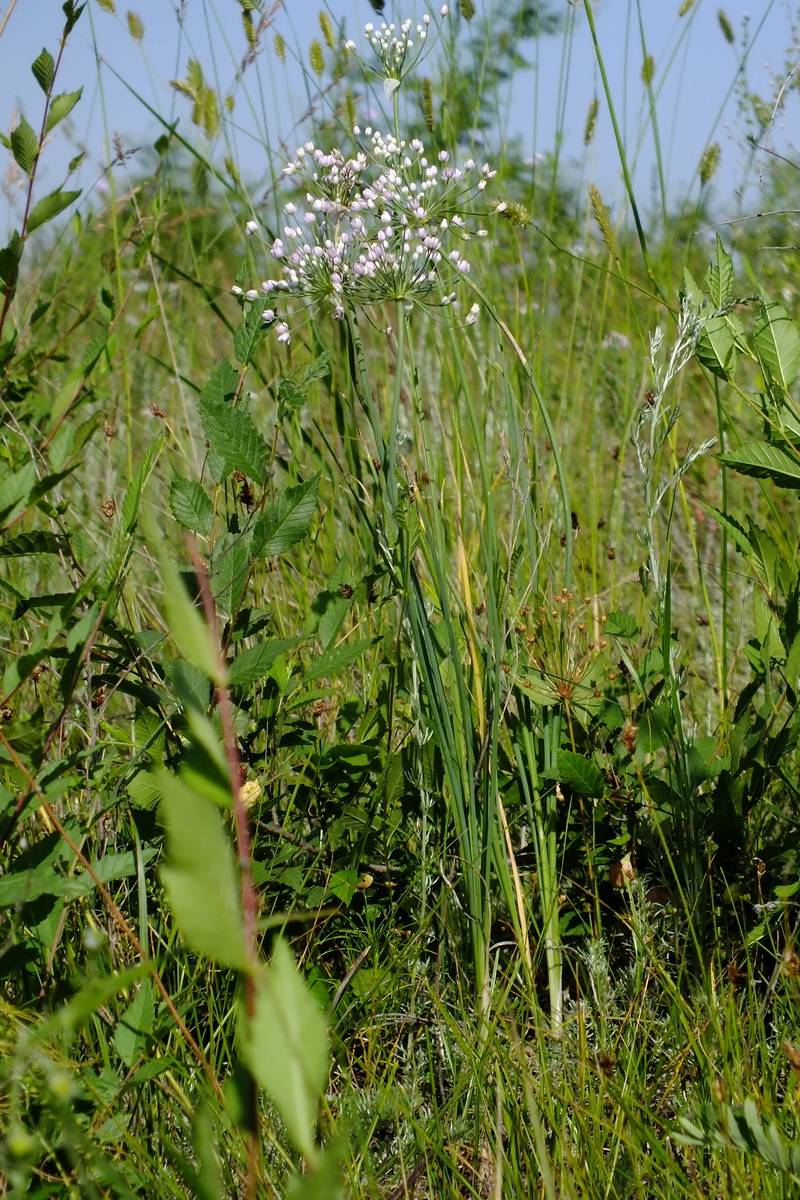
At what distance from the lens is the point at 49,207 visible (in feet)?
4.29

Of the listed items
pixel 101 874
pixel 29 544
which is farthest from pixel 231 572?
pixel 101 874

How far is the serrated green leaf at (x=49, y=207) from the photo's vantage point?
4.28 ft

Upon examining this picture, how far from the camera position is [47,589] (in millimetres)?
2053

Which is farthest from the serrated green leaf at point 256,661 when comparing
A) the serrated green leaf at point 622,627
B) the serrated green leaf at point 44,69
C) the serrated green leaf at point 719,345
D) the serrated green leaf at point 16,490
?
the serrated green leaf at point 44,69

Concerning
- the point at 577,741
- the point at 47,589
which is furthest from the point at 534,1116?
the point at 47,589

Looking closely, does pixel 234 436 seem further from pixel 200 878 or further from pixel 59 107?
pixel 200 878

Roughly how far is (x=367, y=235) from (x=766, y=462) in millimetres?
564

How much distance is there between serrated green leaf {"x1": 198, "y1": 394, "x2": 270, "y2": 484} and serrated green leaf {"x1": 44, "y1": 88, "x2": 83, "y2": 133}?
46 centimetres

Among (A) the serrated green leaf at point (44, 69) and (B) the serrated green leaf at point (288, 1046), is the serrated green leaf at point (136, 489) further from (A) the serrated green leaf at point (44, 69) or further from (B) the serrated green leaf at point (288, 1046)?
(B) the serrated green leaf at point (288, 1046)

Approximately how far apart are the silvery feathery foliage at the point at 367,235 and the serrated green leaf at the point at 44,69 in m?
0.32

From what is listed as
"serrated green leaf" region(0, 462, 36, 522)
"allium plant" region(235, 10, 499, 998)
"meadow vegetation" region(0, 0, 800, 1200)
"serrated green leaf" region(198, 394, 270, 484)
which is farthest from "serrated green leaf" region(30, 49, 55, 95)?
"serrated green leaf" region(0, 462, 36, 522)

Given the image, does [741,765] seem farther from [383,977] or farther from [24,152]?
[24,152]

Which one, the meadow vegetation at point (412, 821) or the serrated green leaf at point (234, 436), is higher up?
the serrated green leaf at point (234, 436)

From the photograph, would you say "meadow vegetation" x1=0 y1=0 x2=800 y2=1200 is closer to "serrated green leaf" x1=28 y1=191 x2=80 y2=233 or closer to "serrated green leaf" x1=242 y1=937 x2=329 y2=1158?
"serrated green leaf" x1=28 y1=191 x2=80 y2=233
